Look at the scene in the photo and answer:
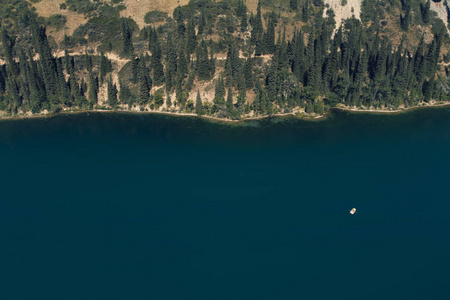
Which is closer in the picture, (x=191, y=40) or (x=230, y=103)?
(x=230, y=103)

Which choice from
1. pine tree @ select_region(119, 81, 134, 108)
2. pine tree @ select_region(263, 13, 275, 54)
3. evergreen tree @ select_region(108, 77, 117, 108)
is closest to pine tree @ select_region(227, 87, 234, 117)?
pine tree @ select_region(263, 13, 275, 54)

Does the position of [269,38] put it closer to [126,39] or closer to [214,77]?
[214,77]

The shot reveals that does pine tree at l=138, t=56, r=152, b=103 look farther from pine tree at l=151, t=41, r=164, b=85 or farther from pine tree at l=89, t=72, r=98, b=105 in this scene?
pine tree at l=89, t=72, r=98, b=105

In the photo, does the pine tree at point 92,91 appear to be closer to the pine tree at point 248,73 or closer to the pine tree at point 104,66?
the pine tree at point 104,66

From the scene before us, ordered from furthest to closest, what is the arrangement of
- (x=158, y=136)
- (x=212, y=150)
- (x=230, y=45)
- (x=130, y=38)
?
(x=130, y=38) < (x=230, y=45) < (x=158, y=136) < (x=212, y=150)

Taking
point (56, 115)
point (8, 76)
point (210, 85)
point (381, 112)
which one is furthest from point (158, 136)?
point (381, 112)

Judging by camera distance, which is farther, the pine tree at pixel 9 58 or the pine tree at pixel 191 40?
the pine tree at pixel 191 40

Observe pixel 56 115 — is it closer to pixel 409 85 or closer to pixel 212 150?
pixel 212 150

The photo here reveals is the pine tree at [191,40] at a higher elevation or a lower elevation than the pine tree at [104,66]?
higher

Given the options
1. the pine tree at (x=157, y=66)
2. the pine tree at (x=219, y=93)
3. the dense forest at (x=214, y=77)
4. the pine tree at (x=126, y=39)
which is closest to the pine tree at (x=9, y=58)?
the dense forest at (x=214, y=77)

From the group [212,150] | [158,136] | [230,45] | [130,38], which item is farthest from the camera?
[130,38]

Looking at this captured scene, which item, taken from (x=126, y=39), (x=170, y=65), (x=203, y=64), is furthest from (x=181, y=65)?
(x=126, y=39)
